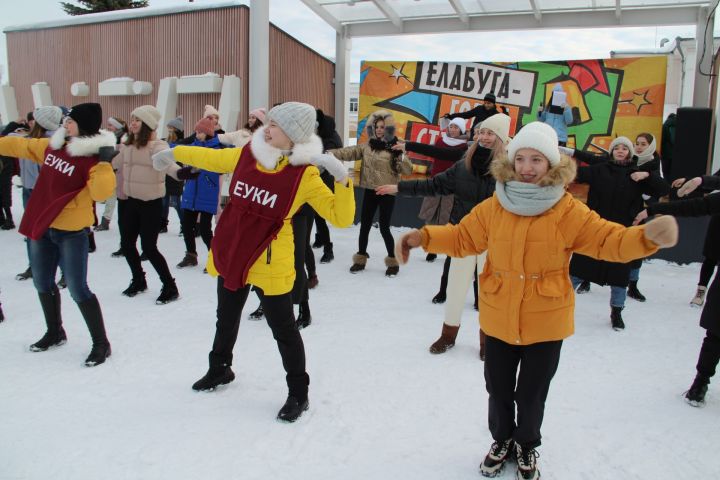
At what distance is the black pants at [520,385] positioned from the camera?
2.58 m

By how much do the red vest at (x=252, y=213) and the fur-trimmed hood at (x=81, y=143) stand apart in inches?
55.4

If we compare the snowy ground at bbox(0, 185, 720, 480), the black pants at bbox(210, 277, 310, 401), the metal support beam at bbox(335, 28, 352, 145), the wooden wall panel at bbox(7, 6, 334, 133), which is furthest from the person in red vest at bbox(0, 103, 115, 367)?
the metal support beam at bbox(335, 28, 352, 145)

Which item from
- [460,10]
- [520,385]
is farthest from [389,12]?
→ [520,385]

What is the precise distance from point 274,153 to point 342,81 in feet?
34.7

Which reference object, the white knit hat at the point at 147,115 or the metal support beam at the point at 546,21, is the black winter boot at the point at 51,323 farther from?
the metal support beam at the point at 546,21

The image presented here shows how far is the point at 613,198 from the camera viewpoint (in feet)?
17.8

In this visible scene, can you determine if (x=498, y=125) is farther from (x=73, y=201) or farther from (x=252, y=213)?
(x=73, y=201)

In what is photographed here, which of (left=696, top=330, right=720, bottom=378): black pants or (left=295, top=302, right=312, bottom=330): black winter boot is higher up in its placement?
(left=696, top=330, right=720, bottom=378): black pants

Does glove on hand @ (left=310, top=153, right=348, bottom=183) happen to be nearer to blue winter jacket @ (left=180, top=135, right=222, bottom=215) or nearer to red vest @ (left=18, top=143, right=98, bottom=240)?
red vest @ (left=18, top=143, right=98, bottom=240)

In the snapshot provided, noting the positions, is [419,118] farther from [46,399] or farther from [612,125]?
[46,399]

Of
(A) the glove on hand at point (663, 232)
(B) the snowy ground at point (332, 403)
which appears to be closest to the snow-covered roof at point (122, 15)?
(B) the snowy ground at point (332, 403)

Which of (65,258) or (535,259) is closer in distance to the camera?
(535,259)

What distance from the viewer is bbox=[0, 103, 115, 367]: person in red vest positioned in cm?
385

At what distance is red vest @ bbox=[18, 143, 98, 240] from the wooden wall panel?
7.34 m
